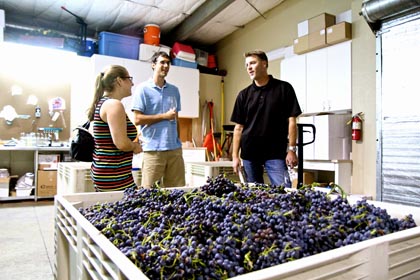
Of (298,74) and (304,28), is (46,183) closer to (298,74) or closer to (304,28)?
(298,74)

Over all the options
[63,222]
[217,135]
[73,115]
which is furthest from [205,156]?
[63,222]

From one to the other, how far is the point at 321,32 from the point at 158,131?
8.65ft

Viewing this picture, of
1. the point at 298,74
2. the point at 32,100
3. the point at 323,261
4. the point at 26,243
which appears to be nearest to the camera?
the point at 323,261

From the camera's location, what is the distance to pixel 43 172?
179 inches

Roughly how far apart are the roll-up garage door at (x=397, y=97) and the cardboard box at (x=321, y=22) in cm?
70

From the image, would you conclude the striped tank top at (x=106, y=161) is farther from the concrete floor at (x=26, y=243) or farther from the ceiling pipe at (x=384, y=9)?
the ceiling pipe at (x=384, y=9)

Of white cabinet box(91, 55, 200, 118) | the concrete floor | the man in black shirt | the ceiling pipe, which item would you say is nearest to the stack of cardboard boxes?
the ceiling pipe

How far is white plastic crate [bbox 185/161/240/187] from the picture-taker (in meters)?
2.40

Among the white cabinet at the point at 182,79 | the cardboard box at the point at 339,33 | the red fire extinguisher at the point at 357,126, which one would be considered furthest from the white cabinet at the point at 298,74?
the white cabinet at the point at 182,79

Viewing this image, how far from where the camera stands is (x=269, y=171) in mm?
2049

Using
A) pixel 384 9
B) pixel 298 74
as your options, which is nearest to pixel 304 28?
pixel 298 74

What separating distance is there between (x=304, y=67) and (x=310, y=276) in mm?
3842

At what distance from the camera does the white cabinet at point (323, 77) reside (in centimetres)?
363

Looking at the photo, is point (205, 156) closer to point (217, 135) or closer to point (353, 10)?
point (217, 135)
